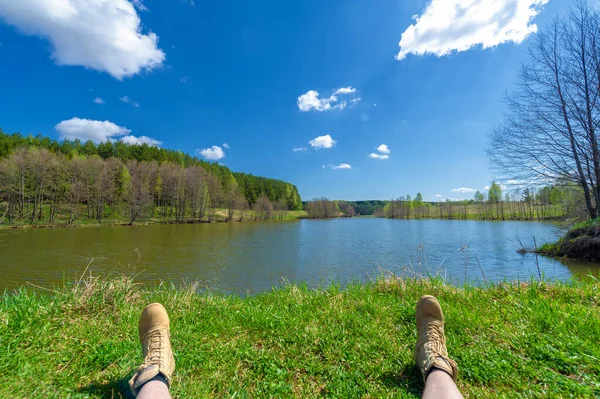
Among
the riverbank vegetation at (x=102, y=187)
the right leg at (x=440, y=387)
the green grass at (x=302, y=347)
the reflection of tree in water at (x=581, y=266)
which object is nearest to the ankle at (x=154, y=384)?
the green grass at (x=302, y=347)

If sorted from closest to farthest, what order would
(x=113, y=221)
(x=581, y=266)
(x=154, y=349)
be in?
(x=154, y=349) → (x=581, y=266) → (x=113, y=221)

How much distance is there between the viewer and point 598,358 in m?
2.10

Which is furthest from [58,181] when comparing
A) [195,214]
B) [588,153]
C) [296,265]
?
[588,153]

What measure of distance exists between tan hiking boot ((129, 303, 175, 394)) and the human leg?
1.95m

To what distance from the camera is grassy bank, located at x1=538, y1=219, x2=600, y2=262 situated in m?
10.4

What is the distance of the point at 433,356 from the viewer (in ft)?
6.74

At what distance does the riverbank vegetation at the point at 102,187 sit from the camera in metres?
32.4

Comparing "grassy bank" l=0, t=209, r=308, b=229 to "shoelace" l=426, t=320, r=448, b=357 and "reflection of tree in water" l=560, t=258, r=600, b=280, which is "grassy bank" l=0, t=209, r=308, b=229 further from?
"reflection of tree in water" l=560, t=258, r=600, b=280

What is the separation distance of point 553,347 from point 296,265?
10623mm

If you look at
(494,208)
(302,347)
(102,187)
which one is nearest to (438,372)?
(302,347)

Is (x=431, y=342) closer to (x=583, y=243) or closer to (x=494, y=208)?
(x=583, y=243)

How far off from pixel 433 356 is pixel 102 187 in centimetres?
4865

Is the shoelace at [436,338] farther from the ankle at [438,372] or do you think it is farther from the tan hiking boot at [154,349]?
the tan hiking boot at [154,349]

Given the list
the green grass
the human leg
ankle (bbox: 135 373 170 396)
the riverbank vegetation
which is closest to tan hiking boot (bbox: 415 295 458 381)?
the human leg
